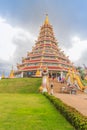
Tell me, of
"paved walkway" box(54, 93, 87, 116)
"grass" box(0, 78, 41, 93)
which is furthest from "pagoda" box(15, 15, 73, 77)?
"paved walkway" box(54, 93, 87, 116)

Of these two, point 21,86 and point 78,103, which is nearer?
point 78,103

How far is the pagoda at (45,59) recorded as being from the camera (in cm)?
5494

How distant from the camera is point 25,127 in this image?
9.63m

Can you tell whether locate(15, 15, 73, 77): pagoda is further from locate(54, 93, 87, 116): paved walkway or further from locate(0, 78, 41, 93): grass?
locate(54, 93, 87, 116): paved walkway

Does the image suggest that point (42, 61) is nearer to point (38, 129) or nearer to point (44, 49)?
point (44, 49)

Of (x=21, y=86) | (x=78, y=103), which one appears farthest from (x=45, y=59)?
(x=78, y=103)

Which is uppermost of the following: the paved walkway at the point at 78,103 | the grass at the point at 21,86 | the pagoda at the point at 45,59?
the pagoda at the point at 45,59

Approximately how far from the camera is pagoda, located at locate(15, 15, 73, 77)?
54938 mm

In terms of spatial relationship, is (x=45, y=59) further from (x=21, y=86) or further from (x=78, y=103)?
(x=78, y=103)

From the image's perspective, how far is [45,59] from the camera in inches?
2200

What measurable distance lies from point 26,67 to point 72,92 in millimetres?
24706

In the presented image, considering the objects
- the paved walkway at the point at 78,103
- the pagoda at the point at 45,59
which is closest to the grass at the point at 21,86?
the paved walkway at the point at 78,103

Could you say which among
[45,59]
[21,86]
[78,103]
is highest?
[45,59]

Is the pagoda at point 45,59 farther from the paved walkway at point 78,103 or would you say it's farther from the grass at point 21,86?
the paved walkway at point 78,103
